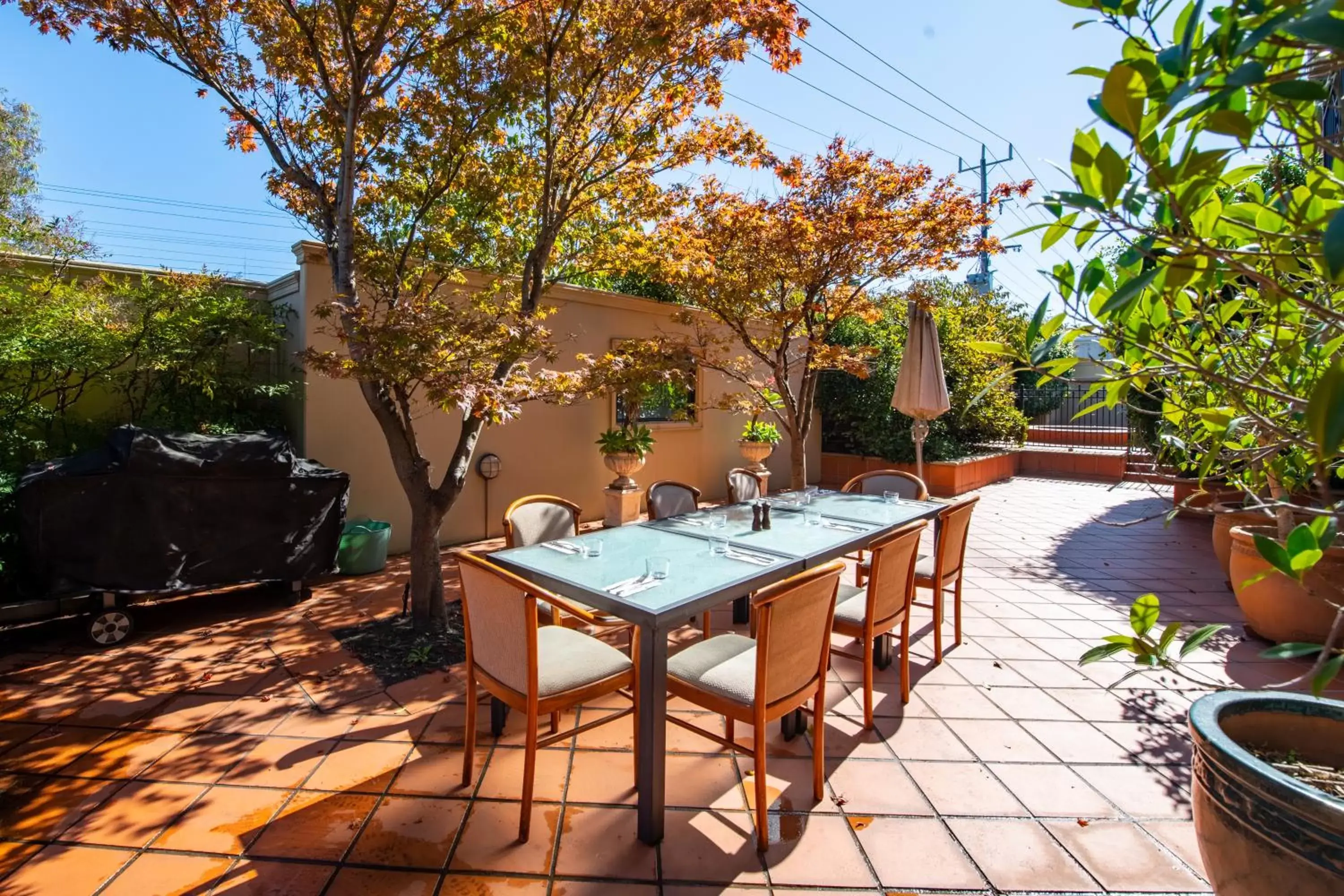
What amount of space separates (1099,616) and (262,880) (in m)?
4.48

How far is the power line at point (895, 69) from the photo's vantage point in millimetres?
7052

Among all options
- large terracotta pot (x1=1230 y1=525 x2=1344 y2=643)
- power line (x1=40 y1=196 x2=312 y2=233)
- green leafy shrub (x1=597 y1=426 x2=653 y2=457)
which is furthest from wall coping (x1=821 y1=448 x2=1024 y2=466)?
power line (x1=40 y1=196 x2=312 y2=233)

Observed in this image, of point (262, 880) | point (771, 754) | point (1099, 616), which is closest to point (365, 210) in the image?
point (262, 880)

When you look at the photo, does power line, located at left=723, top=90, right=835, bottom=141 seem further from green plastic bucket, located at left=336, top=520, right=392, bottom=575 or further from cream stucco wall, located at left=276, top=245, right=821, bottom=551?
green plastic bucket, located at left=336, top=520, right=392, bottom=575

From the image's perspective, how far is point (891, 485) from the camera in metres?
4.53

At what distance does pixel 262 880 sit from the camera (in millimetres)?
1750

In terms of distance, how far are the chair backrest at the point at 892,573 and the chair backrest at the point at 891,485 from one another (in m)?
1.51

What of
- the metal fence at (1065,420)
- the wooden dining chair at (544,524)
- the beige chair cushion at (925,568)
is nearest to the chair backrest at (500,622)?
the wooden dining chair at (544,524)

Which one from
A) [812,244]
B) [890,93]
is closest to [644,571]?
[812,244]

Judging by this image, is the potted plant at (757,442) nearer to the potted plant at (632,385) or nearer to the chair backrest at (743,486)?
the potted plant at (632,385)

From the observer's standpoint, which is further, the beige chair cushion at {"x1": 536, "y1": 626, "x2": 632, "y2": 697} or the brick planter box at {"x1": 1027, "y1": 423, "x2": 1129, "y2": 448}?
the brick planter box at {"x1": 1027, "y1": 423, "x2": 1129, "y2": 448}

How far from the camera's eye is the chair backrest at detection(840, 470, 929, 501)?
4.36 meters

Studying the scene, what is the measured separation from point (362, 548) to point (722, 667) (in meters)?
3.65

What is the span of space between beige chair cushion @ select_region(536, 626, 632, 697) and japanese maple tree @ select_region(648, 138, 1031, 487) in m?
3.61
